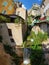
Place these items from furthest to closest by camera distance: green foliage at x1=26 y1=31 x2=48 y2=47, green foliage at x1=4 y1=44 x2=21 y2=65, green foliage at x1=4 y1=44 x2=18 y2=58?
green foliage at x1=26 y1=31 x2=48 y2=47, green foliage at x1=4 y1=44 x2=18 y2=58, green foliage at x1=4 y1=44 x2=21 y2=65

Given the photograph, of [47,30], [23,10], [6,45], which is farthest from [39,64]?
[23,10]

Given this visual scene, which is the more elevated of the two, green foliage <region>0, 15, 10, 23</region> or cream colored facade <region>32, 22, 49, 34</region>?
A: green foliage <region>0, 15, 10, 23</region>

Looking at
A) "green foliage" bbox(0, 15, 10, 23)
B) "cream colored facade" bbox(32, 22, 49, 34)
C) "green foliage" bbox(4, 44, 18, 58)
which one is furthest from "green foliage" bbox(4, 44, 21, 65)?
"cream colored facade" bbox(32, 22, 49, 34)

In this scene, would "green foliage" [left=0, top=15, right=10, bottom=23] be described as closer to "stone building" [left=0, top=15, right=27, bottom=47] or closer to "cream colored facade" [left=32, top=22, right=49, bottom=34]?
"stone building" [left=0, top=15, right=27, bottom=47]

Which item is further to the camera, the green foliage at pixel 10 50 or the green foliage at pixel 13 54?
the green foliage at pixel 10 50

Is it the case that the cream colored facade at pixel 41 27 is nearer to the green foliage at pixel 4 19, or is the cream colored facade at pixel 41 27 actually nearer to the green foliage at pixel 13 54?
the green foliage at pixel 4 19

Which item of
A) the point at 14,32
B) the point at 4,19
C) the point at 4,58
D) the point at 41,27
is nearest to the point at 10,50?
the point at 4,58

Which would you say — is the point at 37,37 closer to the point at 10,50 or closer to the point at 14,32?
the point at 14,32

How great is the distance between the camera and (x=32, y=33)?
21250 mm

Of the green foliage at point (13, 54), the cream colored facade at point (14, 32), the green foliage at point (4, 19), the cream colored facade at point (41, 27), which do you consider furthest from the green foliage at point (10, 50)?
the cream colored facade at point (41, 27)

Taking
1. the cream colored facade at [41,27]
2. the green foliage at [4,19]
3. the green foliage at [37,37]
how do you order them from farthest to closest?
the cream colored facade at [41,27] < the green foliage at [4,19] < the green foliage at [37,37]

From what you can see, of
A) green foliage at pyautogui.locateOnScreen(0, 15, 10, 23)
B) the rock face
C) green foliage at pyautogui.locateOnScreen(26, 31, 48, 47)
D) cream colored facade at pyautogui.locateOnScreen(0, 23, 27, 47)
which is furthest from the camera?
green foliage at pyautogui.locateOnScreen(0, 15, 10, 23)

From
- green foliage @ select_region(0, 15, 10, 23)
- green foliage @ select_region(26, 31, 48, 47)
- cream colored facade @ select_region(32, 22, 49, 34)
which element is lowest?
green foliage @ select_region(26, 31, 48, 47)

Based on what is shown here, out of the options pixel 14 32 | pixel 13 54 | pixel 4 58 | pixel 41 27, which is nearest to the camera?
pixel 4 58
